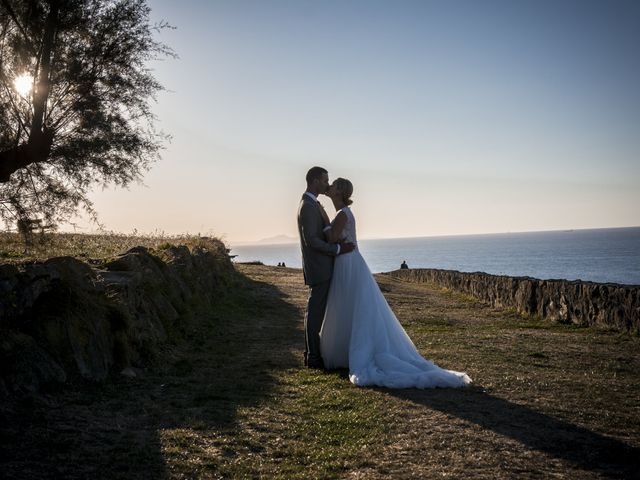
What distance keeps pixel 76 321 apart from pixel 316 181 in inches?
165

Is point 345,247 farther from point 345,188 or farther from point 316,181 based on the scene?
point 316,181

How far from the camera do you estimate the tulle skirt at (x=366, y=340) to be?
Result: 24.5ft

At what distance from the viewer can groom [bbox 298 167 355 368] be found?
8.82 meters

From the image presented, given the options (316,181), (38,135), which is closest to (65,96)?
(38,135)

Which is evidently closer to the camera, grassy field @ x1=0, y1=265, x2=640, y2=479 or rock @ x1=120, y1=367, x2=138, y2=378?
grassy field @ x1=0, y1=265, x2=640, y2=479

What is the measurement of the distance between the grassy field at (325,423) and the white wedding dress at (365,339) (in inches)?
9.4

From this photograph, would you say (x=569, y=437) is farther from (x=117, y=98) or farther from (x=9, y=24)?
(x=9, y=24)

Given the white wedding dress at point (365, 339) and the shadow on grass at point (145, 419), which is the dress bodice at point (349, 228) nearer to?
the white wedding dress at point (365, 339)

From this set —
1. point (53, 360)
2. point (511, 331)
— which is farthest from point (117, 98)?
point (511, 331)

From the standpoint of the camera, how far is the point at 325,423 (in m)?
5.91

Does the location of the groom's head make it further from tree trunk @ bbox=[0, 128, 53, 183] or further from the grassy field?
tree trunk @ bbox=[0, 128, 53, 183]

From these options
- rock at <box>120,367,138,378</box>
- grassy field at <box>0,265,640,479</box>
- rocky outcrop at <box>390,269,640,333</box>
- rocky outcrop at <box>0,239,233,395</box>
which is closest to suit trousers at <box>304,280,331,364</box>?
grassy field at <box>0,265,640,479</box>

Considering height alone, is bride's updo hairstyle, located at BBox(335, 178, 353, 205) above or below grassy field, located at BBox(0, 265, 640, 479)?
above

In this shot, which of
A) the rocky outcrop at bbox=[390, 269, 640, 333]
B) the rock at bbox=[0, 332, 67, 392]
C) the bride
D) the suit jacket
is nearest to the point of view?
the rock at bbox=[0, 332, 67, 392]
